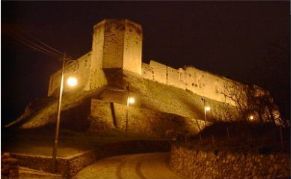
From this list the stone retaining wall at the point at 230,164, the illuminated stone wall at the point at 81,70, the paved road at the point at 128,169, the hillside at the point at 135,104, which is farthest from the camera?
the illuminated stone wall at the point at 81,70

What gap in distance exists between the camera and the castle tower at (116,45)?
117 ft

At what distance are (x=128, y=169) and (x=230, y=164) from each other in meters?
6.15

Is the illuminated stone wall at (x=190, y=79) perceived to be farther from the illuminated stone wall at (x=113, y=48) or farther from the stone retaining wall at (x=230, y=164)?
the stone retaining wall at (x=230, y=164)

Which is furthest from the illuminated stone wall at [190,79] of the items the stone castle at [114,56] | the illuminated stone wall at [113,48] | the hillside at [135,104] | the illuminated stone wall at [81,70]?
the illuminated stone wall at [81,70]

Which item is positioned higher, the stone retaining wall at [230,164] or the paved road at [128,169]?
the stone retaining wall at [230,164]

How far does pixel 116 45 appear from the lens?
3581 centimetres

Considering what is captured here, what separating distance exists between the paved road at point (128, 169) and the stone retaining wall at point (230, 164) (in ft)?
3.24

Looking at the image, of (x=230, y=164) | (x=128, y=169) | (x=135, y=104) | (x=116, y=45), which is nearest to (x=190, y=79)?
(x=116, y=45)

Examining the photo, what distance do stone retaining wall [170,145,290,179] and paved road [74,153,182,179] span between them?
987 millimetres

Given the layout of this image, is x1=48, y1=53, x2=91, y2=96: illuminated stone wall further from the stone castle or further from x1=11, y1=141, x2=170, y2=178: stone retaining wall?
x1=11, y1=141, x2=170, y2=178: stone retaining wall

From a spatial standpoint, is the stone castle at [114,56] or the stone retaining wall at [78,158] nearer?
the stone retaining wall at [78,158]

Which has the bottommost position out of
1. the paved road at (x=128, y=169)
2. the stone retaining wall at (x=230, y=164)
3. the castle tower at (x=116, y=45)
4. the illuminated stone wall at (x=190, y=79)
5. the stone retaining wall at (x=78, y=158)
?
the paved road at (x=128, y=169)

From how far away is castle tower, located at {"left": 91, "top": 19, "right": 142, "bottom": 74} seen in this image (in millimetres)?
35625

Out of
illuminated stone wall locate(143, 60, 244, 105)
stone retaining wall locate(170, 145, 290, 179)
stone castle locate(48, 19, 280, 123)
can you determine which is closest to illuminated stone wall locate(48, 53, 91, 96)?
stone castle locate(48, 19, 280, 123)
